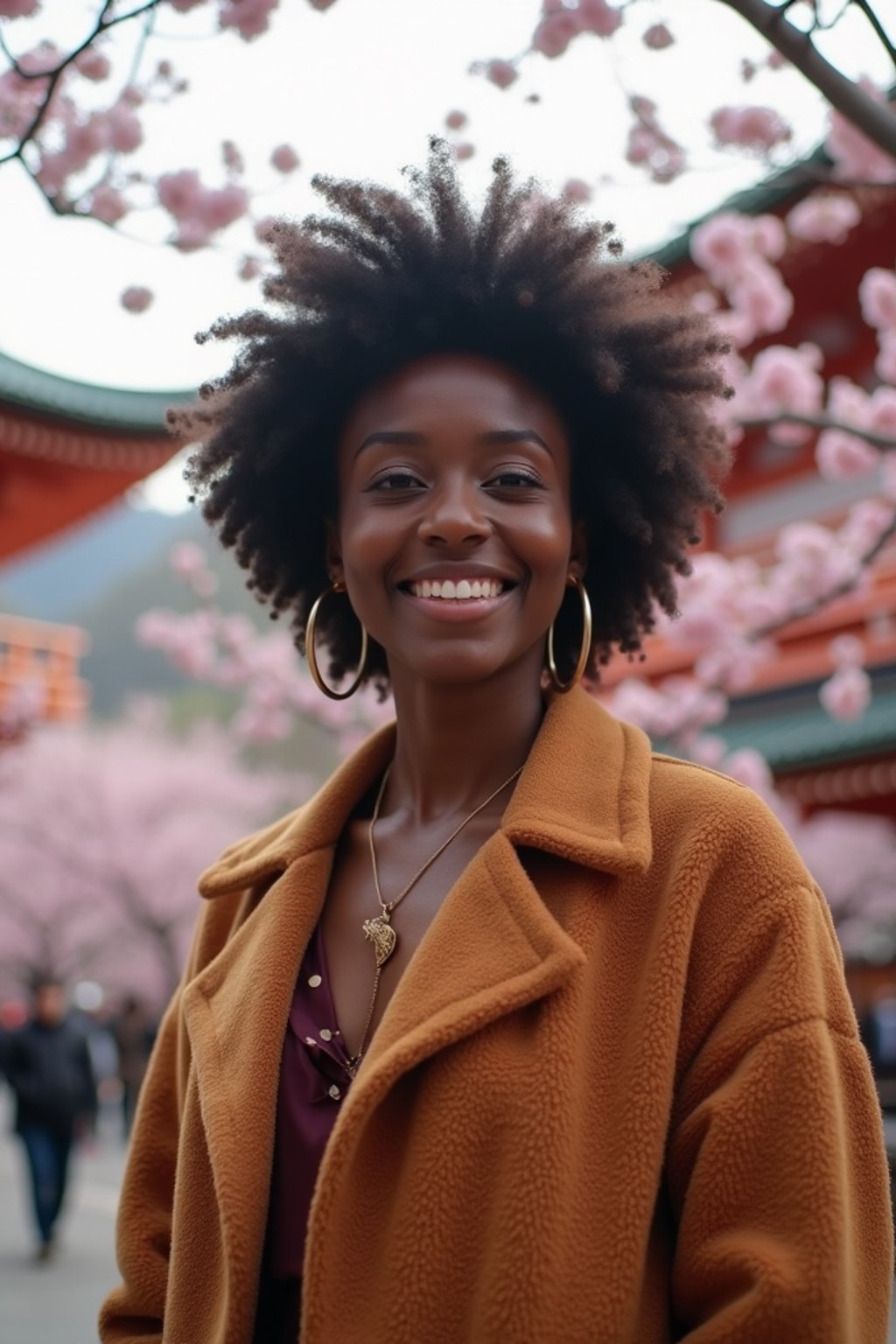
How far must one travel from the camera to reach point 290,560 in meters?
2.04

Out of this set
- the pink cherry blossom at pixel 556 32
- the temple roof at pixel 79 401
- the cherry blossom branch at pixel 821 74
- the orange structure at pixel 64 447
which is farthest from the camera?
the orange structure at pixel 64 447

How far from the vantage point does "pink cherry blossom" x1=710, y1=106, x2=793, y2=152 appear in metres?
4.70

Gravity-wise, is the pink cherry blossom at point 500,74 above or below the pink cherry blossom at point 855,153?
below

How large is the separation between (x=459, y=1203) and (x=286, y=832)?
0.63 metres

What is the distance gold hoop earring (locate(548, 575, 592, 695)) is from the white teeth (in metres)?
0.14

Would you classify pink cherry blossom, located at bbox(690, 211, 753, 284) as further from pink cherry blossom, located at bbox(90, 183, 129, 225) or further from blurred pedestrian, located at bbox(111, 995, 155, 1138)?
blurred pedestrian, located at bbox(111, 995, 155, 1138)

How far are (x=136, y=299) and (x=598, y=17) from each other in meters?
2.30

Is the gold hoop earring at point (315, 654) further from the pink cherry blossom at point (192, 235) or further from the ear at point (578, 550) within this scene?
the pink cherry blossom at point (192, 235)

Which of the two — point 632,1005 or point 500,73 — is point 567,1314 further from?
point 500,73

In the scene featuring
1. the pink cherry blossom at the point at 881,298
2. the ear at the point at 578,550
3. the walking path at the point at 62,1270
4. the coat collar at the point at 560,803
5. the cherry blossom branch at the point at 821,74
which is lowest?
the walking path at the point at 62,1270

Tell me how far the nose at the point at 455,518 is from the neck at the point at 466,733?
0.20 meters

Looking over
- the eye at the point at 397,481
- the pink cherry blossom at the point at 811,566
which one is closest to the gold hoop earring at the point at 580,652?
the eye at the point at 397,481

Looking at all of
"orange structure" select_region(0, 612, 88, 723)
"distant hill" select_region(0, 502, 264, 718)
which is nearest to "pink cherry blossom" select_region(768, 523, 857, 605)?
"orange structure" select_region(0, 612, 88, 723)

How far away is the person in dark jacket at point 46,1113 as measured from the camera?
7.28 m
